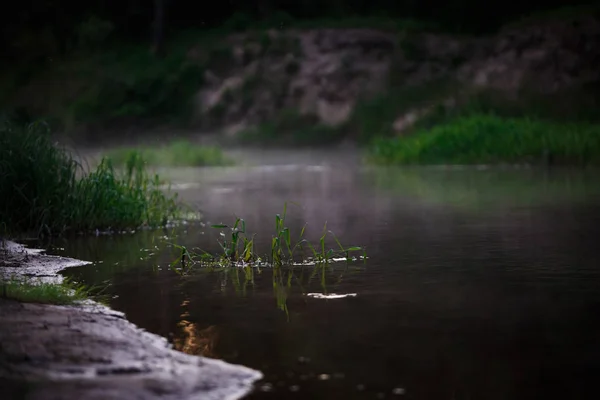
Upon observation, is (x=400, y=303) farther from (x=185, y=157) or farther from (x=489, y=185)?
(x=185, y=157)

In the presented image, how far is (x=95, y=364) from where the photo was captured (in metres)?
5.16

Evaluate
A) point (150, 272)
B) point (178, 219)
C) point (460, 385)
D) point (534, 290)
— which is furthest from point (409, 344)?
point (178, 219)

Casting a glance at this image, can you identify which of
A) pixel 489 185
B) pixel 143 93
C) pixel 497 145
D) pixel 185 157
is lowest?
pixel 489 185

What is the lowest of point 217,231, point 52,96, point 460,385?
point 460,385

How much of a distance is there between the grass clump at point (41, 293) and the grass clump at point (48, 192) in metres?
3.12

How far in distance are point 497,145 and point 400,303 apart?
17.6 metres

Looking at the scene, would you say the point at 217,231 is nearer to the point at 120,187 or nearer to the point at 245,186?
the point at 120,187

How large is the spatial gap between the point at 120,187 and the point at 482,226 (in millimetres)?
3814

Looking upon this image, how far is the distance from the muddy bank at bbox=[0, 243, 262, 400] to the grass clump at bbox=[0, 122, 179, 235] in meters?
4.53

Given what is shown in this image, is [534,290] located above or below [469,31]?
below

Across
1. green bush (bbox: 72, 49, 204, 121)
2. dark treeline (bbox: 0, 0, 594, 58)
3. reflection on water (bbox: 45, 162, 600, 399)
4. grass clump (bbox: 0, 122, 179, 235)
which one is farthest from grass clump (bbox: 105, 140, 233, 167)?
grass clump (bbox: 0, 122, 179, 235)

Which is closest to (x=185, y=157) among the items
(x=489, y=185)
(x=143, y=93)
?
(x=489, y=185)

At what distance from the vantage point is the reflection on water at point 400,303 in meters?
5.09

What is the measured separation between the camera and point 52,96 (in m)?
40.1
